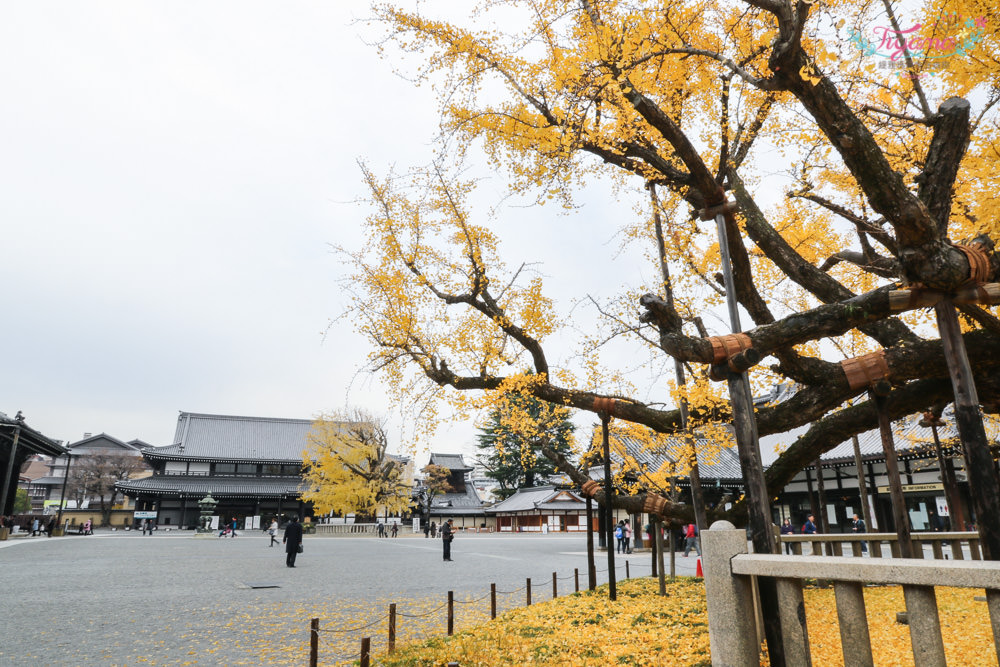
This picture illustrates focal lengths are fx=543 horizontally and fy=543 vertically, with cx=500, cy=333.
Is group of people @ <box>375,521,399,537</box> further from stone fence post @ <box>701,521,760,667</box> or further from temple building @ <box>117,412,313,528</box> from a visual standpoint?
stone fence post @ <box>701,521,760,667</box>

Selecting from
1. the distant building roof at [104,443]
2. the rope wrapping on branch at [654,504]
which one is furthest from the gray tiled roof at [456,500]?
the rope wrapping on branch at [654,504]

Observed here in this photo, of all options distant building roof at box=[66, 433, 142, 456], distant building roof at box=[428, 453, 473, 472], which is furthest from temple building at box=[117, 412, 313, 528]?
distant building roof at box=[66, 433, 142, 456]

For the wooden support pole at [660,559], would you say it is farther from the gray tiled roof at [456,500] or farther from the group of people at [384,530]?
the gray tiled roof at [456,500]

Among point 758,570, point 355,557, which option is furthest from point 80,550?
point 758,570

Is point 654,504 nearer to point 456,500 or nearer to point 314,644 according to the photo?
point 314,644

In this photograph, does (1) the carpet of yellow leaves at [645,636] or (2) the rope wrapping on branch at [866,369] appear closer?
(2) the rope wrapping on branch at [866,369]

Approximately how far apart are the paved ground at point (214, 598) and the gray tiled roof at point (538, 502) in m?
26.4

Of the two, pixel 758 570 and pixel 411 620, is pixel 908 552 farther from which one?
pixel 411 620

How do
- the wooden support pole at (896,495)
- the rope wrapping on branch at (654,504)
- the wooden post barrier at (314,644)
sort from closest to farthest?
the wooden support pole at (896,495) < the wooden post barrier at (314,644) < the rope wrapping on branch at (654,504)

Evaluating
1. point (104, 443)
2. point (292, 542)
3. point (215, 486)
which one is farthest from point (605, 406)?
point (104, 443)

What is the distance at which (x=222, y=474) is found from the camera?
5194 centimetres

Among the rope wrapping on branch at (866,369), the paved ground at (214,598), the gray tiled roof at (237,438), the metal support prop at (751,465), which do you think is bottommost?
the paved ground at (214,598)

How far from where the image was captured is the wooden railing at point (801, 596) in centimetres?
224

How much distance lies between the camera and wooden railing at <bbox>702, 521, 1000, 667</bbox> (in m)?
2.24
